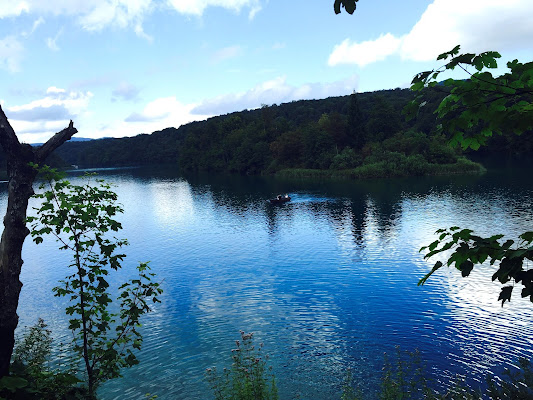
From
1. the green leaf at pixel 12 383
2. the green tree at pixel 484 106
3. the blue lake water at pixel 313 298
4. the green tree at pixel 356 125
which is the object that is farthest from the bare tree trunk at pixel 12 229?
the green tree at pixel 356 125

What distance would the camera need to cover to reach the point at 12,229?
931cm

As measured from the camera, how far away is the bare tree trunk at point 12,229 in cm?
922

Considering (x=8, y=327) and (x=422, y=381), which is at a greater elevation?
(x=8, y=327)

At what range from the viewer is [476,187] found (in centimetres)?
7694

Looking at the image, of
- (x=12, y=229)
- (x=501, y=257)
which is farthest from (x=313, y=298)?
(x=501, y=257)

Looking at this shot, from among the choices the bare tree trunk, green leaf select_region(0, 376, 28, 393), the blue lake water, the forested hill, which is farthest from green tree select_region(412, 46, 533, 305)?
the forested hill

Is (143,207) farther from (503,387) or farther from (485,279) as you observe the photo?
(503,387)

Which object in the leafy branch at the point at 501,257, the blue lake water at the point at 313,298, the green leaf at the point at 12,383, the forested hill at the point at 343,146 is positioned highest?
the forested hill at the point at 343,146

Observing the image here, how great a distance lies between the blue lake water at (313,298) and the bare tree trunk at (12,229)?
992 cm

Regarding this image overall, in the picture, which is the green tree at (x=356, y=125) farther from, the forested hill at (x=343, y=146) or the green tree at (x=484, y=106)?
the green tree at (x=484, y=106)

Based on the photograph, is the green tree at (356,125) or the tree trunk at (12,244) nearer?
the tree trunk at (12,244)

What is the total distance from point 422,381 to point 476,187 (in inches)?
2720

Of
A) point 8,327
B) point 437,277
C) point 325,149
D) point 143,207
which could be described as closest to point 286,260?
point 437,277

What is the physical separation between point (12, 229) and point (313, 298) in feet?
73.5
